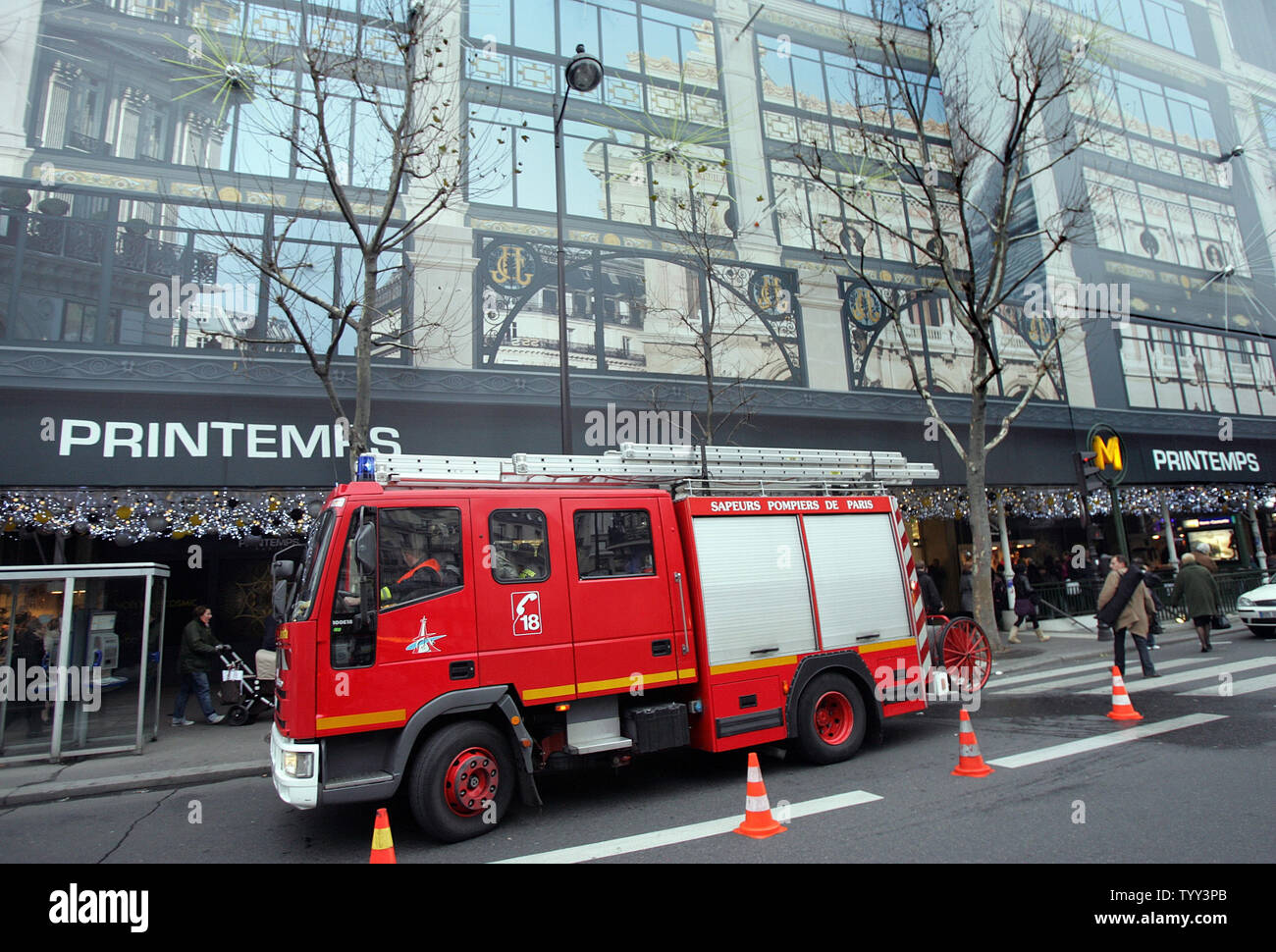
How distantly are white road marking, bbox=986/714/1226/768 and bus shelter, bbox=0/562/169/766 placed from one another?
10.3m

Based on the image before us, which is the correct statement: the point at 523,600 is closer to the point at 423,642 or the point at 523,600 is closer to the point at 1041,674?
the point at 423,642

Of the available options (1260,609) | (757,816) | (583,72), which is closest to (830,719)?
(757,816)

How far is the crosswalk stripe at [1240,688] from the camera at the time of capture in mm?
8828

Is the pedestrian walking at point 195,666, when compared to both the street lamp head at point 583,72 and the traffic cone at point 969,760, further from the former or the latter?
the traffic cone at point 969,760

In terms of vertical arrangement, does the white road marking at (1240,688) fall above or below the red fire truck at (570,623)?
below

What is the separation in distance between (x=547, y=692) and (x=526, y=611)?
26.2 inches

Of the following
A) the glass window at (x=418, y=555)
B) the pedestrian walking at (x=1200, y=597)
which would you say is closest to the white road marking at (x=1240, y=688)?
the pedestrian walking at (x=1200, y=597)

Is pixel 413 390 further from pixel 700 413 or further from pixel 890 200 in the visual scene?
pixel 890 200

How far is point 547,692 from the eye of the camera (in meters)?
5.59

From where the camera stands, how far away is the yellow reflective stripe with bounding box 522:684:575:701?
552cm

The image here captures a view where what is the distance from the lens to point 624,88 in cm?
1736

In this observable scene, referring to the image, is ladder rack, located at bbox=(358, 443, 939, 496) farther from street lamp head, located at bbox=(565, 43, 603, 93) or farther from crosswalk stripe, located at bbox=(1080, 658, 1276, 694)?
street lamp head, located at bbox=(565, 43, 603, 93)

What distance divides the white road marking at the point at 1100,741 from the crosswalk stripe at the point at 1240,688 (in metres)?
1.40

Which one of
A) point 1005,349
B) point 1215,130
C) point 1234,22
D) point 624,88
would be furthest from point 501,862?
point 1234,22
